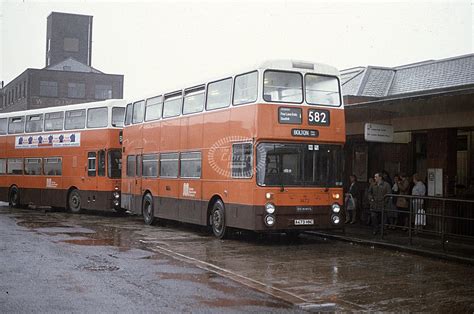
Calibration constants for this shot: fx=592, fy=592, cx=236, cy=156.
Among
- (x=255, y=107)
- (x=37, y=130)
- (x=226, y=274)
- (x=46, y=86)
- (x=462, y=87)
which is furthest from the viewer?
(x=46, y=86)

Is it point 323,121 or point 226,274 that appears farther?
point 323,121

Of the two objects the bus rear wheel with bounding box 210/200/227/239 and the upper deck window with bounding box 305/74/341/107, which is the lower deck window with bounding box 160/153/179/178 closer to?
the bus rear wheel with bounding box 210/200/227/239

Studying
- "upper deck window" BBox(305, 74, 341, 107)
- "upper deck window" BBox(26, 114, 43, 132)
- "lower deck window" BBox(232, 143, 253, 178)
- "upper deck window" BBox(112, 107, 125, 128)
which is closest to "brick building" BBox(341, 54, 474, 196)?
"upper deck window" BBox(305, 74, 341, 107)

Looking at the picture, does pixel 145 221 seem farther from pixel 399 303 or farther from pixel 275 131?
pixel 399 303

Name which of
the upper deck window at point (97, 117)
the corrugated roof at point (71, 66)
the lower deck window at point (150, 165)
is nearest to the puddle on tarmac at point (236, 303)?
the lower deck window at point (150, 165)

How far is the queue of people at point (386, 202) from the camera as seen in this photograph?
1494 cm

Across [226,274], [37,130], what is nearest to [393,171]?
[226,274]

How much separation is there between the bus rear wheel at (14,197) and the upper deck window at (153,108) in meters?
10.8

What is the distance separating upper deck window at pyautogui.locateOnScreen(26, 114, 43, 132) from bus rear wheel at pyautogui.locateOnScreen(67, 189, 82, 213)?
3.59m

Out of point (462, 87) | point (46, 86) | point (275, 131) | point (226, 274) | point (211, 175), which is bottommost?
point (226, 274)

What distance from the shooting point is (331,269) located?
11242mm

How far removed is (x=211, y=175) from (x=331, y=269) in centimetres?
580

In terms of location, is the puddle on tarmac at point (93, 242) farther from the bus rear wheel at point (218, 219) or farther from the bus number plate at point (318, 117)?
the bus number plate at point (318, 117)

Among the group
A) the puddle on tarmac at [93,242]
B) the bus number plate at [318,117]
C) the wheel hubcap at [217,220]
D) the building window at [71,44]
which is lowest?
the puddle on tarmac at [93,242]
